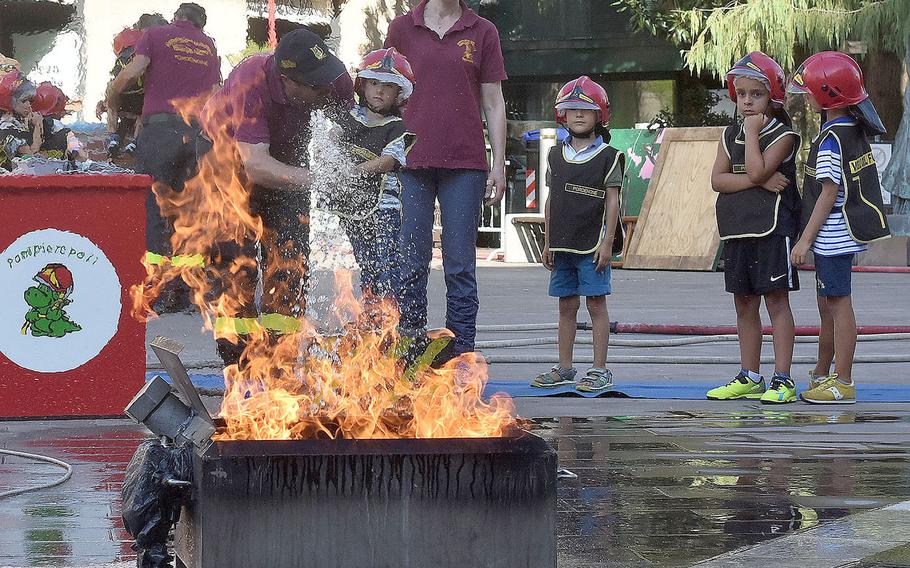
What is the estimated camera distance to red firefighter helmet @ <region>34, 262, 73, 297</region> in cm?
687

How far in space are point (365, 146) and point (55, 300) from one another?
1.73 metres

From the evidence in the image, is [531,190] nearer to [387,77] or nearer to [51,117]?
[51,117]

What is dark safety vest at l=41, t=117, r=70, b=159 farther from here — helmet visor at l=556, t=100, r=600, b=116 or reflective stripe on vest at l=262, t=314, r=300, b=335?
reflective stripe on vest at l=262, t=314, r=300, b=335

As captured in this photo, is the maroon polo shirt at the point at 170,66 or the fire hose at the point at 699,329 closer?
the fire hose at the point at 699,329

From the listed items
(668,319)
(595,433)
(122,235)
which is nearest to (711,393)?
(595,433)

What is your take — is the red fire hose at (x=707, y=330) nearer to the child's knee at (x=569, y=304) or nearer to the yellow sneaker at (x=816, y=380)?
the child's knee at (x=569, y=304)

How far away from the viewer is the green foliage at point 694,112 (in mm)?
24656

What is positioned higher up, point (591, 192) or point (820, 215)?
point (591, 192)

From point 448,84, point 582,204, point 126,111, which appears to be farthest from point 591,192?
point 126,111

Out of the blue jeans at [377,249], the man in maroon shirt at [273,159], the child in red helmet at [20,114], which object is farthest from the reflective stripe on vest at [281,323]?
the child in red helmet at [20,114]

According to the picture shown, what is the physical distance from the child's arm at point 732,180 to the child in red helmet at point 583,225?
0.54 metres

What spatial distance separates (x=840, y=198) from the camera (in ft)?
25.3

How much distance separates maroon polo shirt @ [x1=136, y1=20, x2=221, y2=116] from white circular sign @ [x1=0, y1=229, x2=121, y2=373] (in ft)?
15.1

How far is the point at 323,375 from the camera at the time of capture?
12.6 ft
